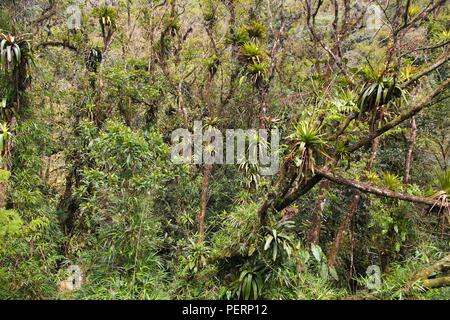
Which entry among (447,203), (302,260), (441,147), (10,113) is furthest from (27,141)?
(441,147)

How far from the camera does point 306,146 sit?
12.1 feet

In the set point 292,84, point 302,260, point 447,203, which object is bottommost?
point 302,260

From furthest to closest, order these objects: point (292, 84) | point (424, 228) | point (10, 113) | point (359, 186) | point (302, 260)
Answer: point (292, 84) < point (424, 228) < point (10, 113) < point (302, 260) < point (359, 186)

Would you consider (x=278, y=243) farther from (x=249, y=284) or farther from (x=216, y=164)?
(x=216, y=164)

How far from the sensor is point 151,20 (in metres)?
8.04

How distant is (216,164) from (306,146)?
15.0 ft

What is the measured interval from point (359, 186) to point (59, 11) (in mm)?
7670

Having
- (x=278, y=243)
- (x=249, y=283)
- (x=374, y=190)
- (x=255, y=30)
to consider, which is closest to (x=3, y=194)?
(x=249, y=283)

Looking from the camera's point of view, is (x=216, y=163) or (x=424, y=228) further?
(x=216, y=163)

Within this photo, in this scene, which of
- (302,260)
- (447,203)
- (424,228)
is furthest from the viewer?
(424,228)

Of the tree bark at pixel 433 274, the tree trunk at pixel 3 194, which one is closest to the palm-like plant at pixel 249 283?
the tree bark at pixel 433 274

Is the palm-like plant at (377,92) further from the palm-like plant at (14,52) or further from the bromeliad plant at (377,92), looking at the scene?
the palm-like plant at (14,52)
